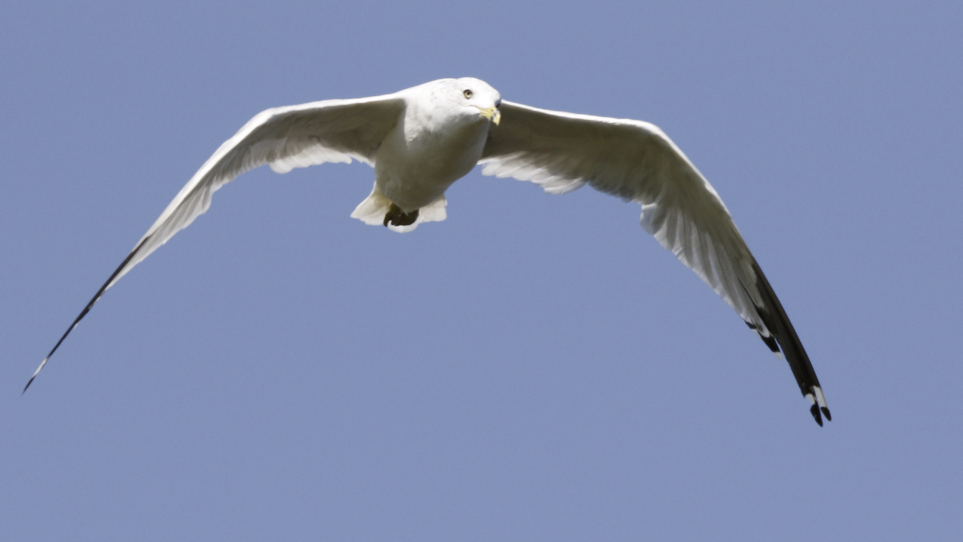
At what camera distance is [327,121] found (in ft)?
22.1

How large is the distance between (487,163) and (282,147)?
4.70 feet

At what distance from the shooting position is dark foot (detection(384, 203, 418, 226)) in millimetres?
7537

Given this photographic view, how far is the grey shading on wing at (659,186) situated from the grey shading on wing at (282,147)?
853 millimetres

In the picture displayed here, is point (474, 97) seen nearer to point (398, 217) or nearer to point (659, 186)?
point (398, 217)

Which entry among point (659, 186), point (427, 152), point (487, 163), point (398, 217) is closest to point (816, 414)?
point (659, 186)

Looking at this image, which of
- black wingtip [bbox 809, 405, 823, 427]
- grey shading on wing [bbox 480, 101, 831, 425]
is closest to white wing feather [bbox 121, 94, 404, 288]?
grey shading on wing [bbox 480, 101, 831, 425]

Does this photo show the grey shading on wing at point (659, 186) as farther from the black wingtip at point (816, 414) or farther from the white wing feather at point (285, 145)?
the white wing feather at point (285, 145)

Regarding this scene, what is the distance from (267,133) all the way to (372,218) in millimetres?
1364

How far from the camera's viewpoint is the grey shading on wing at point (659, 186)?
23.3ft

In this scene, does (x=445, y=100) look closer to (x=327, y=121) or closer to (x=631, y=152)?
(x=327, y=121)

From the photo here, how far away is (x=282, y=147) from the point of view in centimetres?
689

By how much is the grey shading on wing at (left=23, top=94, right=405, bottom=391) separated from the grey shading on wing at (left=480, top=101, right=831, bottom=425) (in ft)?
2.80

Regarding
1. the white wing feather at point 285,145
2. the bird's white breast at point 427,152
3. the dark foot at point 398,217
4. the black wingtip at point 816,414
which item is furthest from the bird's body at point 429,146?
the black wingtip at point 816,414

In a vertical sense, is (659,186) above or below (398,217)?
above
